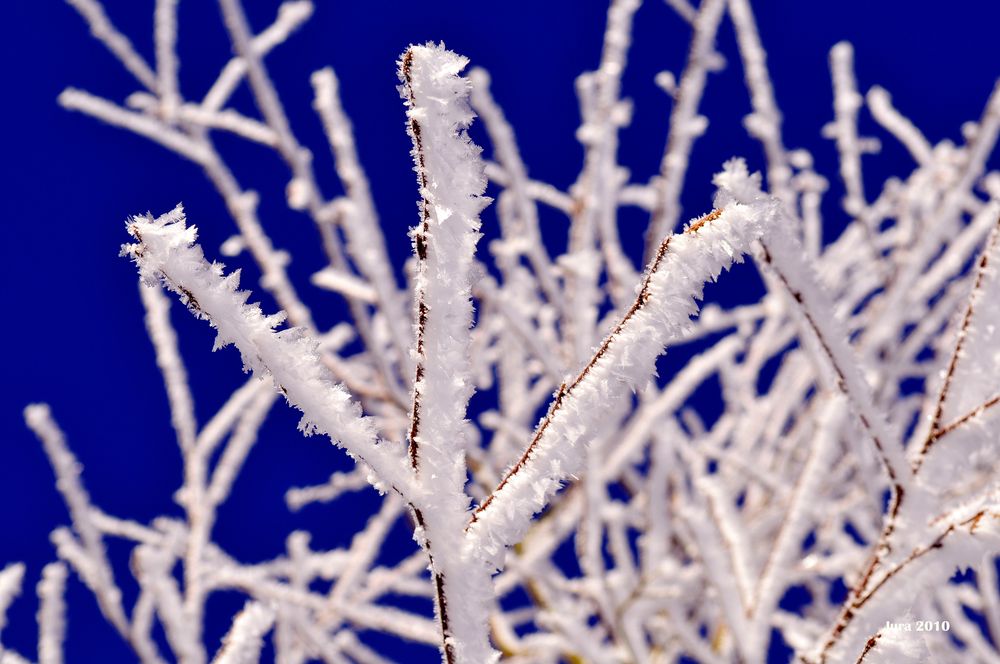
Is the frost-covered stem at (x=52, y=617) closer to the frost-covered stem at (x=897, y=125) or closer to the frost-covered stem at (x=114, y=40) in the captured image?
the frost-covered stem at (x=114, y=40)

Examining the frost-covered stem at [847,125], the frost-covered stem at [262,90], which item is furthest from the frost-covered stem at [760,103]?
the frost-covered stem at [262,90]

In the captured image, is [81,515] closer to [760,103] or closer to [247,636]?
[247,636]

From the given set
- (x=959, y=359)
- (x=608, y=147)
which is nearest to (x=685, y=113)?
(x=608, y=147)

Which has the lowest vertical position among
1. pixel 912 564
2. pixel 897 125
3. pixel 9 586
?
pixel 912 564

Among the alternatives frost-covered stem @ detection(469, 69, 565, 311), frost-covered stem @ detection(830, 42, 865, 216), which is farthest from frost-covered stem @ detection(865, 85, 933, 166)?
frost-covered stem @ detection(469, 69, 565, 311)

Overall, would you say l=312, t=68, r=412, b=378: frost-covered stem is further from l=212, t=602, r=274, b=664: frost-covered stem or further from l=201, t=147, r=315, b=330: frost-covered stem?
l=212, t=602, r=274, b=664: frost-covered stem

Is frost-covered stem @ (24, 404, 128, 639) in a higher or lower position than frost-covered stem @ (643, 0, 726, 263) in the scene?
lower

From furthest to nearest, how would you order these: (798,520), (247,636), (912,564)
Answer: (798,520) → (247,636) → (912,564)
